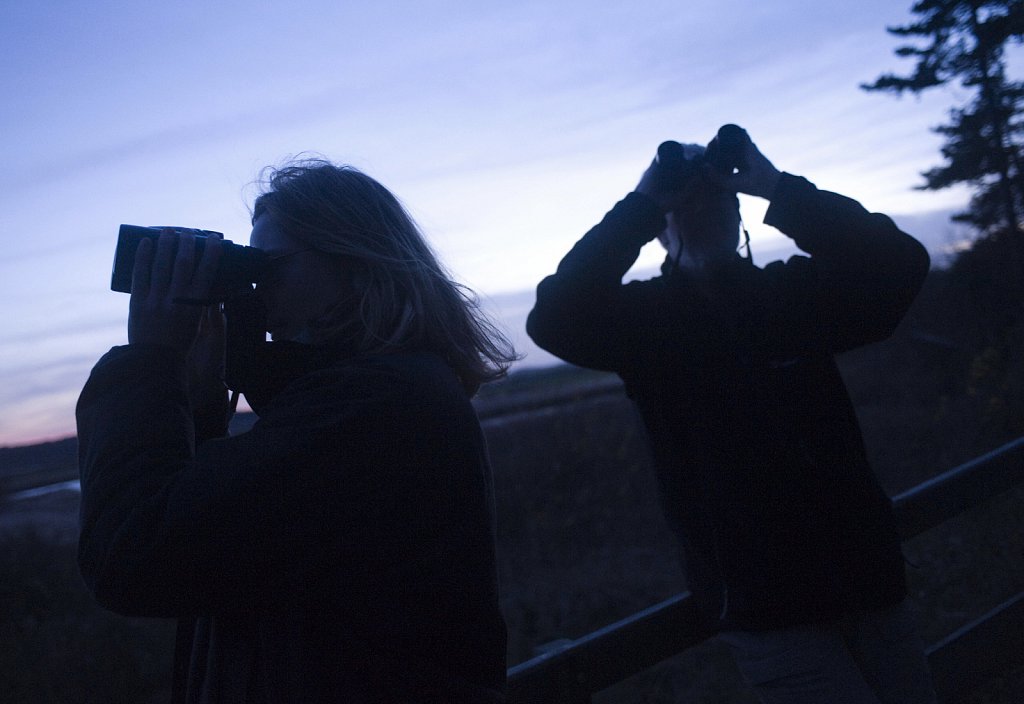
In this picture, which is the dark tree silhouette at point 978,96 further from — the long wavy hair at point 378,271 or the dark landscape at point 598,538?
the long wavy hair at point 378,271

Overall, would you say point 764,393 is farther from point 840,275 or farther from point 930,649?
point 930,649

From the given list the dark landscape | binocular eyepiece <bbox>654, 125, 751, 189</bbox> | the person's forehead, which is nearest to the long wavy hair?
the person's forehead

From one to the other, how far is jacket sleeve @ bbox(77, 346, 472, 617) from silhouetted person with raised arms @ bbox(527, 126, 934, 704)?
0.94 metres

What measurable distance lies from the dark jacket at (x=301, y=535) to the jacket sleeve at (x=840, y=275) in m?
1.14

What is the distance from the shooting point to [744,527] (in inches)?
72.4

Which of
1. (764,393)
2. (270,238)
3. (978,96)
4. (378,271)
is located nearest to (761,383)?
(764,393)

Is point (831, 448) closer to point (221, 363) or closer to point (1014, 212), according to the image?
point (221, 363)

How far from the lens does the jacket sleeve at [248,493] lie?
1.01 meters

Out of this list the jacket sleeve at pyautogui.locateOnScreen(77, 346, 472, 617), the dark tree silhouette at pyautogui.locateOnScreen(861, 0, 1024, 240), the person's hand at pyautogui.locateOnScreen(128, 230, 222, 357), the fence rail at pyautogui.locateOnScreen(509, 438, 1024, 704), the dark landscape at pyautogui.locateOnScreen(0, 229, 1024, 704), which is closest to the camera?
the jacket sleeve at pyautogui.locateOnScreen(77, 346, 472, 617)

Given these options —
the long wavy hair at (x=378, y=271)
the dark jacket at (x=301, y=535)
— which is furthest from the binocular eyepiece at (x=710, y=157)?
the dark jacket at (x=301, y=535)

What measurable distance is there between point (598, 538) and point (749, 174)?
813 centimetres

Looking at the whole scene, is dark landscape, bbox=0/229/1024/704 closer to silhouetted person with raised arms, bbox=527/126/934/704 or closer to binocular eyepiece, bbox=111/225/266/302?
silhouetted person with raised arms, bbox=527/126/934/704

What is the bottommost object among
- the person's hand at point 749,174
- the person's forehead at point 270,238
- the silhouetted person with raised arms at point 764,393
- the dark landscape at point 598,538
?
the dark landscape at point 598,538

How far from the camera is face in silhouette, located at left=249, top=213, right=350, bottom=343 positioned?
132 centimetres
